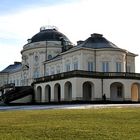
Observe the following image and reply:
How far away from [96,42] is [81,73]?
10.4 metres

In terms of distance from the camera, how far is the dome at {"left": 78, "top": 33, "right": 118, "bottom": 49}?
58.8m

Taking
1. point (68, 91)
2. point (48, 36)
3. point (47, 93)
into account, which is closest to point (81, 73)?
point (68, 91)

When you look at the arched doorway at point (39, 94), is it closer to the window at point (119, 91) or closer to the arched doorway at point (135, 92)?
the window at point (119, 91)

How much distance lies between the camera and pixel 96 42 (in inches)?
2378

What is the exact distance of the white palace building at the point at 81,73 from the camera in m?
53.2

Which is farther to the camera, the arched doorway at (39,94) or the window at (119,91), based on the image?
the arched doorway at (39,94)

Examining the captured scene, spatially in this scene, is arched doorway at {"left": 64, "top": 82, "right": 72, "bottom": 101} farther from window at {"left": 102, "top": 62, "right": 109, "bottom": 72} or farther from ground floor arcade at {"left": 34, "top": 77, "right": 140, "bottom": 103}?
window at {"left": 102, "top": 62, "right": 109, "bottom": 72}

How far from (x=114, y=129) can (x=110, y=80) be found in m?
39.5

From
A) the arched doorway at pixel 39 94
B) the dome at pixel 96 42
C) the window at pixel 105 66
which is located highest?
the dome at pixel 96 42

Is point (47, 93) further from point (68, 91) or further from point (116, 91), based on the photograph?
point (116, 91)

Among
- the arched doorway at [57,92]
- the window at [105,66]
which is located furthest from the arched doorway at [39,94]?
the window at [105,66]

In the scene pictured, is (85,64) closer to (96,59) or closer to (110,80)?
(96,59)

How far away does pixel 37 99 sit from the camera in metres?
63.9

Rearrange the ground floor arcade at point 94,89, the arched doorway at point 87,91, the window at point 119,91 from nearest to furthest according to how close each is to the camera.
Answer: the ground floor arcade at point 94,89 < the arched doorway at point 87,91 < the window at point 119,91
